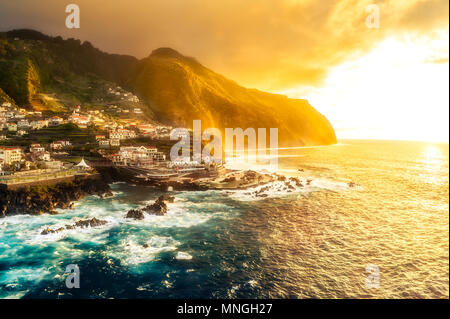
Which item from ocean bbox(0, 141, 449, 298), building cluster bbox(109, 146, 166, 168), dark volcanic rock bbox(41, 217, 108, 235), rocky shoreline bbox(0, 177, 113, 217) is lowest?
ocean bbox(0, 141, 449, 298)

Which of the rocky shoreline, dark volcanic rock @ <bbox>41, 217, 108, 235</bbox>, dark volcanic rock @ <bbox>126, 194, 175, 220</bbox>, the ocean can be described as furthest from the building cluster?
dark volcanic rock @ <bbox>41, 217, 108, 235</bbox>

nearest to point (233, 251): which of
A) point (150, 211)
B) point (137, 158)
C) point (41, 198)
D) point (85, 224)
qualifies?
point (150, 211)

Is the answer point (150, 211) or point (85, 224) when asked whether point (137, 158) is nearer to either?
point (150, 211)

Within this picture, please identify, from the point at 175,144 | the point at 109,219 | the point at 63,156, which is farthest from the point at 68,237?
the point at 175,144

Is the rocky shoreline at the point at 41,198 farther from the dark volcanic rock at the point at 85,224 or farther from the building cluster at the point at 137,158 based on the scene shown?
the building cluster at the point at 137,158

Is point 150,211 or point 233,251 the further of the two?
point 150,211

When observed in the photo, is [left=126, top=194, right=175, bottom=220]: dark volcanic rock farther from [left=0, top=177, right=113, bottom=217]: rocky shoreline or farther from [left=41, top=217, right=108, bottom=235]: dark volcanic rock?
[left=0, top=177, right=113, bottom=217]: rocky shoreline
